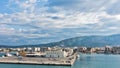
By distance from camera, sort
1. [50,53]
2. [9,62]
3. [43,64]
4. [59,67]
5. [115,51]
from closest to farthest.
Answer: [59,67], [43,64], [9,62], [50,53], [115,51]

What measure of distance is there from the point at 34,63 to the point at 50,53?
68.6 feet

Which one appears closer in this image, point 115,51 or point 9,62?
point 9,62

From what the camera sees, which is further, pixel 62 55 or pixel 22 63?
pixel 62 55

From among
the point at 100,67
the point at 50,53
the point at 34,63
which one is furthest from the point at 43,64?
the point at 50,53

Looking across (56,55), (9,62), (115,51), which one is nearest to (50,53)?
(56,55)

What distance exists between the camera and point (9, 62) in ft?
164

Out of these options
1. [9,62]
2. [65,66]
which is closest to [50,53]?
[9,62]

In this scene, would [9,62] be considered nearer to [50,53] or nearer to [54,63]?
[54,63]

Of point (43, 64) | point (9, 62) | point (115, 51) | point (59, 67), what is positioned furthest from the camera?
point (115, 51)

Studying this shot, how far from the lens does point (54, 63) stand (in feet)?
154

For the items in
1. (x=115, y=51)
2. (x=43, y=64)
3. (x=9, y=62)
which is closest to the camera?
(x=43, y=64)

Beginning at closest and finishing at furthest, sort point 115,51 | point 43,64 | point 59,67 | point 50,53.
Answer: point 59,67
point 43,64
point 50,53
point 115,51

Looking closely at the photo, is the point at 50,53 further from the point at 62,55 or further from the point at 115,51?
the point at 115,51

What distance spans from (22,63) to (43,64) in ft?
12.7
